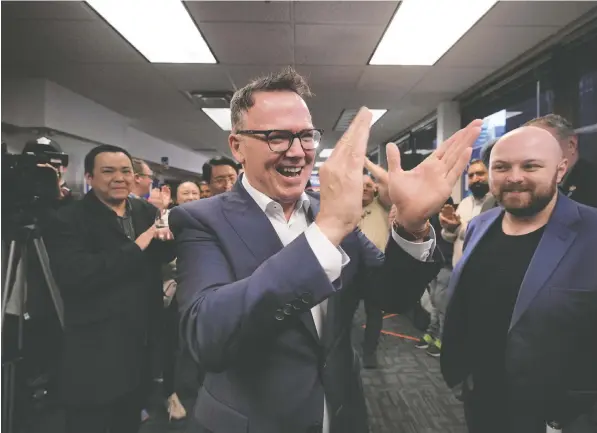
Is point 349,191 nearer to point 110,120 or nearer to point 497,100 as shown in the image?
point 497,100

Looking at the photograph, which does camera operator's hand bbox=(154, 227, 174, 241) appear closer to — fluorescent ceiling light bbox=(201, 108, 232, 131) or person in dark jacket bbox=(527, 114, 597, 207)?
person in dark jacket bbox=(527, 114, 597, 207)

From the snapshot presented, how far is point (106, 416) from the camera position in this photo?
1.77 m

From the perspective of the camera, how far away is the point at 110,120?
6.08 m

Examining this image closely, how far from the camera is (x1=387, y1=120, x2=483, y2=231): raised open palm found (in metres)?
0.77

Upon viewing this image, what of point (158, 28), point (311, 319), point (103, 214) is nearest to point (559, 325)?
point (311, 319)

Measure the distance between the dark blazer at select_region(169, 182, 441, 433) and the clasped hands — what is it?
7cm

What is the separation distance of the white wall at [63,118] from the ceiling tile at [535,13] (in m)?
4.36

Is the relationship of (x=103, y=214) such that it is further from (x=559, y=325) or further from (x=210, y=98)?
(x=210, y=98)

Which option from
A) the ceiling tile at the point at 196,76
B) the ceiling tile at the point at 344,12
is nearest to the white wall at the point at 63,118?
the ceiling tile at the point at 196,76

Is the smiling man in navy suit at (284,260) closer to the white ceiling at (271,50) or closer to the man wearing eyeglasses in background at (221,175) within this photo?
the man wearing eyeglasses in background at (221,175)

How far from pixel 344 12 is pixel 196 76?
6.74ft

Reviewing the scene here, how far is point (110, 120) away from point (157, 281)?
493cm

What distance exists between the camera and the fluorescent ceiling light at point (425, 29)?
2.74 meters

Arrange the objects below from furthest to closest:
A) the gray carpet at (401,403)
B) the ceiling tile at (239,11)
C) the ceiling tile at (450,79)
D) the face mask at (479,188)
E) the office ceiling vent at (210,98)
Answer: the office ceiling vent at (210,98), the ceiling tile at (450,79), the face mask at (479,188), the ceiling tile at (239,11), the gray carpet at (401,403)
